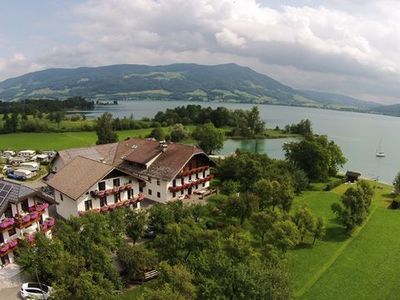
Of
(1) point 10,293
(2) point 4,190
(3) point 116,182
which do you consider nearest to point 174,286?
(1) point 10,293

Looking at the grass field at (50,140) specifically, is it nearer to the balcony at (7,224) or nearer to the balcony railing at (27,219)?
the balcony railing at (27,219)

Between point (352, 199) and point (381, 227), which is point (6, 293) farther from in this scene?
point (381, 227)

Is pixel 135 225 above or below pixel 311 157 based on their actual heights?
below

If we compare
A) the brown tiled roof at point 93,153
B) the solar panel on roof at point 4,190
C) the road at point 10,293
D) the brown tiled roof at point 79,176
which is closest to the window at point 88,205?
the brown tiled roof at point 79,176

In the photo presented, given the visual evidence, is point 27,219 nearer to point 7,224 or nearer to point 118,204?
point 7,224

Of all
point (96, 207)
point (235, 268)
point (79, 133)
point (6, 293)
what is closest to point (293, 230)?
point (235, 268)

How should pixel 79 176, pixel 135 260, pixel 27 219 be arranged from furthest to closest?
pixel 79 176, pixel 27 219, pixel 135 260

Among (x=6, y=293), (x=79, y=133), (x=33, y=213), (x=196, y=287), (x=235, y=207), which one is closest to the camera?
(x=196, y=287)
